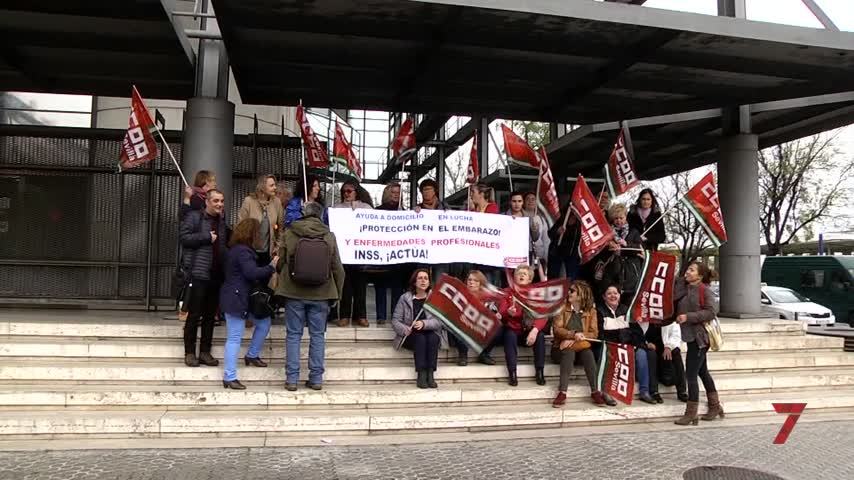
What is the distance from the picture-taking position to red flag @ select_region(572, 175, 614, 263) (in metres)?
8.05

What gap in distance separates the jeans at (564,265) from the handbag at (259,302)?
14.7ft

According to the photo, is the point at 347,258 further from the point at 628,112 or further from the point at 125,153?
the point at 628,112

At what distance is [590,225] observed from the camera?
26.7ft

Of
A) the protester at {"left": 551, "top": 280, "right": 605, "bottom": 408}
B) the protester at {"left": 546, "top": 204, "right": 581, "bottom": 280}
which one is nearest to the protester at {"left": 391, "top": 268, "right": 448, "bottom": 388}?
the protester at {"left": 551, "top": 280, "right": 605, "bottom": 408}

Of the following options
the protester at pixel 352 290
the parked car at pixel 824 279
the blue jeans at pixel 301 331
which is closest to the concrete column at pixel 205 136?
the protester at pixel 352 290

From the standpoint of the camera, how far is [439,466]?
533 cm

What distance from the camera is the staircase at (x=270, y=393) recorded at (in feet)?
19.8

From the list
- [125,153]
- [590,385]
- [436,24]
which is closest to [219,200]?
[125,153]

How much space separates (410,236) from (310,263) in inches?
84.0

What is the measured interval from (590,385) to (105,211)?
913 centimetres

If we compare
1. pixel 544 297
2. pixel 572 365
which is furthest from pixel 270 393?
pixel 572 365

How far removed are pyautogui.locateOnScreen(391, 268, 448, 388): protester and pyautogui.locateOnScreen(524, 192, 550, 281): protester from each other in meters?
2.20

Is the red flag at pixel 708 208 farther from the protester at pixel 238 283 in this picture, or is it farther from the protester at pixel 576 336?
the protester at pixel 238 283

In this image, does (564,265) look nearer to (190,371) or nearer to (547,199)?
(547,199)
